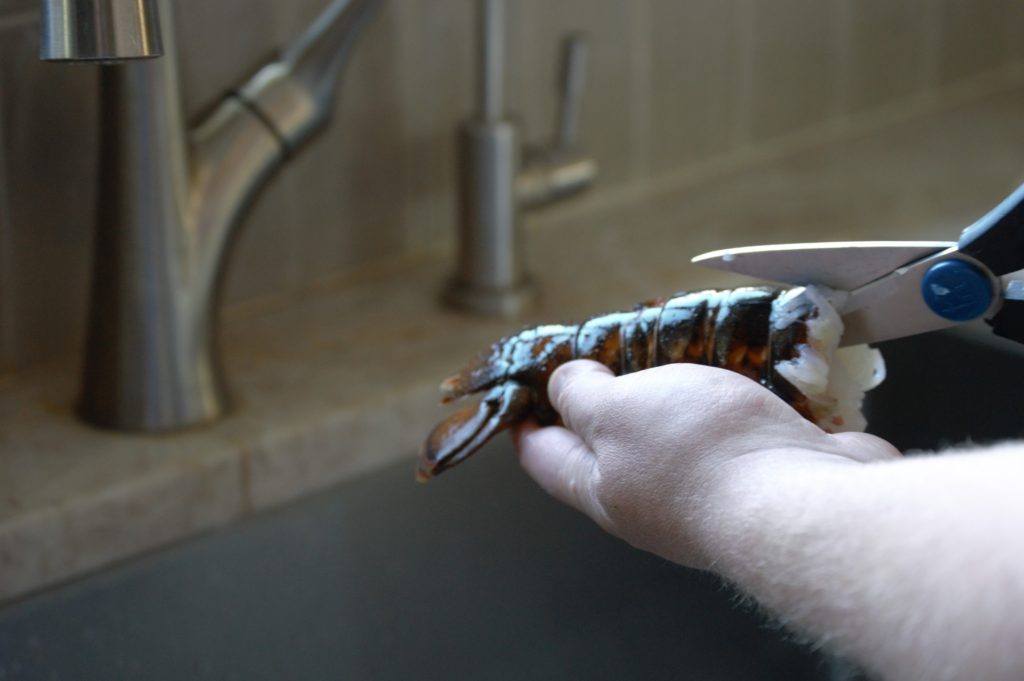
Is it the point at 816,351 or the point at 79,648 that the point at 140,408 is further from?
the point at 816,351

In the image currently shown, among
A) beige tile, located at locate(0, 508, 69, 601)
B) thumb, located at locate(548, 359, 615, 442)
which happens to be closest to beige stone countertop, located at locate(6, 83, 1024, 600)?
beige tile, located at locate(0, 508, 69, 601)

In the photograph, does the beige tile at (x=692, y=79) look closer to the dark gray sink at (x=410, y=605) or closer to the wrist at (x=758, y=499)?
the dark gray sink at (x=410, y=605)

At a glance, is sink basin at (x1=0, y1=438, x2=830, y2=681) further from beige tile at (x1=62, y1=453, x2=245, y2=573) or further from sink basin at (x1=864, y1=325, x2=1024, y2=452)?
sink basin at (x1=864, y1=325, x2=1024, y2=452)

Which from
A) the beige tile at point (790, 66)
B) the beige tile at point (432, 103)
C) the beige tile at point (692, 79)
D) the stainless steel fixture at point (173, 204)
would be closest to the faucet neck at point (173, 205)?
the stainless steel fixture at point (173, 204)

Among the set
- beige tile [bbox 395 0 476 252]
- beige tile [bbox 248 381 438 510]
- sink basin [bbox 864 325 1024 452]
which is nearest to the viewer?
beige tile [bbox 248 381 438 510]

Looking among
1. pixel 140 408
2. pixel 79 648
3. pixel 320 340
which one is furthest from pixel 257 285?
pixel 79 648

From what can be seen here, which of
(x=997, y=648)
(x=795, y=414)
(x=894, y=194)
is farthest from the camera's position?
(x=894, y=194)
